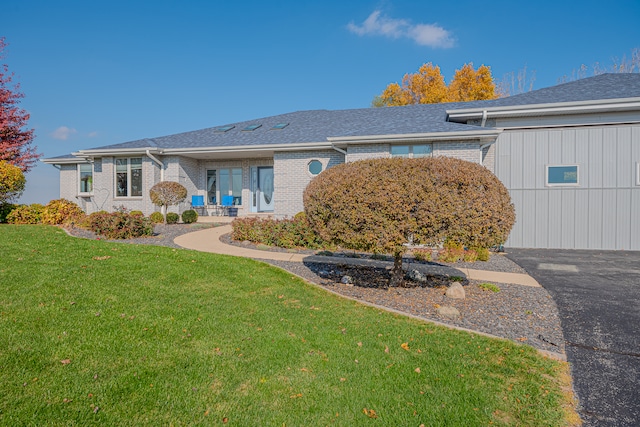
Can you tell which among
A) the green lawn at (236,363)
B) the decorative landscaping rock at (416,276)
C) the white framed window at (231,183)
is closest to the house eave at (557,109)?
the decorative landscaping rock at (416,276)

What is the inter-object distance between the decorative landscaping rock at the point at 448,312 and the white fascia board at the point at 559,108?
29.3 ft

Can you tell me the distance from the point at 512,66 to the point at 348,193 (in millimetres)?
34152

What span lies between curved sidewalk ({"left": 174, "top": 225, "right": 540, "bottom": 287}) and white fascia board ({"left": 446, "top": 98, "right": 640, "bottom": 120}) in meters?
6.35

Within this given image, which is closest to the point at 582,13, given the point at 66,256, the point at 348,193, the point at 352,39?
the point at 352,39

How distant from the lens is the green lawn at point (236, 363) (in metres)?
2.61

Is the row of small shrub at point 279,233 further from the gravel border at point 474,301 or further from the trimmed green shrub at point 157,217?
the trimmed green shrub at point 157,217

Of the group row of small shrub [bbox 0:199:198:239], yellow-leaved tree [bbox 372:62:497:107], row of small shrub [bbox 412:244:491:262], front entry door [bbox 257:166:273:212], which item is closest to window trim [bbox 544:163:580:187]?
row of small shrub [bbox 412:244:491:262]

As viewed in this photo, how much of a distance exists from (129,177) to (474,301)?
597 inches

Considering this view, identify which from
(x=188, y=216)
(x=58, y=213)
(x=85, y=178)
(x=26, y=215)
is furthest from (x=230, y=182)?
(x=26, y=215)

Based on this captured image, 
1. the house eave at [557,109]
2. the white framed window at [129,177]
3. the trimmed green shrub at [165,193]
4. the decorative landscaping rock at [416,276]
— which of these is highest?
the house eave at [557,109]

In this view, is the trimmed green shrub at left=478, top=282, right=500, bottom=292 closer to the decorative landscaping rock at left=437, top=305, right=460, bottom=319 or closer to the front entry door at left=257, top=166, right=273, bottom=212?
the decorative landscaping rock at left=437, top=305, right=460, bottom=319

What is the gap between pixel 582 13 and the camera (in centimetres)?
1864

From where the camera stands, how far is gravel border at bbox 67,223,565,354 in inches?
175

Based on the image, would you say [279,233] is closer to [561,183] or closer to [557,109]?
[561,183]
